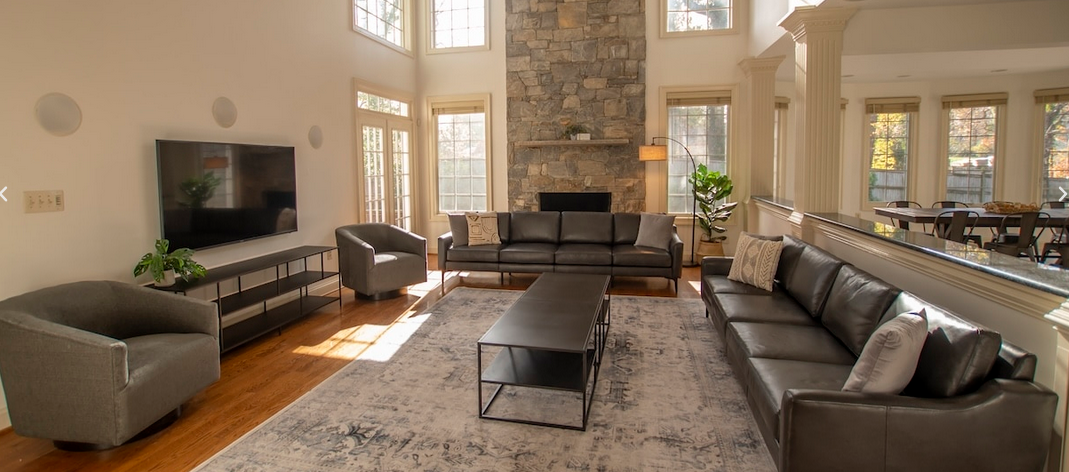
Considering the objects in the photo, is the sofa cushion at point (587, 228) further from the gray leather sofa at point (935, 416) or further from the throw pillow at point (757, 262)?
the gray leather sofa at point (935, 416)

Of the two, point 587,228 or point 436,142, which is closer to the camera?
point 587,228

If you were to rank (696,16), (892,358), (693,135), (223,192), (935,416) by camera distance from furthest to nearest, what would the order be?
(693,135) < (696,16) < (223,192) < (892,358) < (935,416)

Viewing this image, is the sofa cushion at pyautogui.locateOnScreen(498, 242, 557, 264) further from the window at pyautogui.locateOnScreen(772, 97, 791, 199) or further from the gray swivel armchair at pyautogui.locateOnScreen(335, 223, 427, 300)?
the window at pyautogui.locateOnScreen(772, 97, 791, 199)

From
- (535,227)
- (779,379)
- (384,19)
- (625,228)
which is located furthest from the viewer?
(384,19)

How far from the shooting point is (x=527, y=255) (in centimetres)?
607

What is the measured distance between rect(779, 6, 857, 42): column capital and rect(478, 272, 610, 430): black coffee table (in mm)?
2842

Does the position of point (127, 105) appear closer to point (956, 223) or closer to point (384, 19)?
point (384, 19)

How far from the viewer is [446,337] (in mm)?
4355

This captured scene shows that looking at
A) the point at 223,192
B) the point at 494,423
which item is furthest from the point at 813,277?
the point at 223,192

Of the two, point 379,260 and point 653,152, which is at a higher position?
point 653,152

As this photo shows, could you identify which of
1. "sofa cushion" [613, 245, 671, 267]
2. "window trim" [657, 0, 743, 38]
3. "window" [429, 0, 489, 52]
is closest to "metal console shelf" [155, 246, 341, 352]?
"sofa cushion" [613, 245, 671, 267]

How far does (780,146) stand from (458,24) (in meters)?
5.01

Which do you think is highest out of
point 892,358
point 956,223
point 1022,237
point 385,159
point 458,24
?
point 458,24

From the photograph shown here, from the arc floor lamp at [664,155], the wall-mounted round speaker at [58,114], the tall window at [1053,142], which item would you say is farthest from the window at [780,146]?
the wall-mounted round speaker at [58,114]
